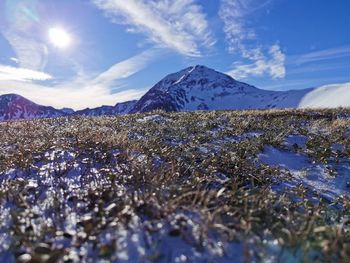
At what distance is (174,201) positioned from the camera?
5613 mm

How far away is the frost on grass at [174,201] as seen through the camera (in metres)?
5.03

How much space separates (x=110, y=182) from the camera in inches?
306

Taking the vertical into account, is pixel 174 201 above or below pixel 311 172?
above

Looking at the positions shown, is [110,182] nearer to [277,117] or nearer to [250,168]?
[250,168]

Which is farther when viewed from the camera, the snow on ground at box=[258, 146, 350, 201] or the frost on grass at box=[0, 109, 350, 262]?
the snow on ground at box=[258, 146, 350, 201]

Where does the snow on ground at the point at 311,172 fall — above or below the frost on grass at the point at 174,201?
below

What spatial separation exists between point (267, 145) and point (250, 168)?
3657 mm

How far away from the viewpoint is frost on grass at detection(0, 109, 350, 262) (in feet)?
16.5

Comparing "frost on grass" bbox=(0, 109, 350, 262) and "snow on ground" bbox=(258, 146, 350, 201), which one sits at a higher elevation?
"frost on grass" bbox=(0, 109, 350, 262)

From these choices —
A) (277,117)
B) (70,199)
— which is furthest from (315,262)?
(277,117)

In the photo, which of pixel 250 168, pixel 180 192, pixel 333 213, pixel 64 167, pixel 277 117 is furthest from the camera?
pixel 277 117

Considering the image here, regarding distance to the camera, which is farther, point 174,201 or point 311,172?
point 311,172

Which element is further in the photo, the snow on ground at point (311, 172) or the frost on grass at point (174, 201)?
the snow on ground at point (311, 172)

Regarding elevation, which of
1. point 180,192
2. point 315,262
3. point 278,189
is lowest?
point 278,189
